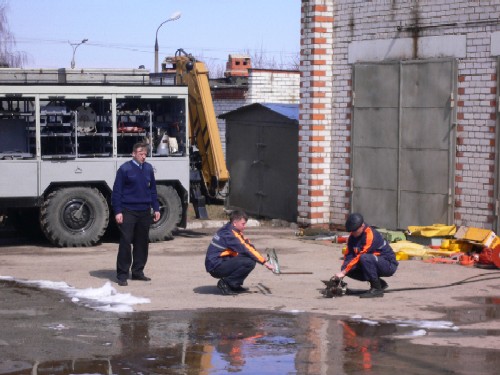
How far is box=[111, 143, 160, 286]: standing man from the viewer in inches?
519

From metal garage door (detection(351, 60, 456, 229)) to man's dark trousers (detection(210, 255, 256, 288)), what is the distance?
217 inches

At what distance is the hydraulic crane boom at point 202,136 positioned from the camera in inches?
731

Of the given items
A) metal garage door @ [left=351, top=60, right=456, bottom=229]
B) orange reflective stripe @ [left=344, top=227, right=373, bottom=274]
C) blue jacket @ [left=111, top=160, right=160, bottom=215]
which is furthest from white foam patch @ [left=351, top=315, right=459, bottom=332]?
metal garage door @ [left=351, top=60, right=456, bottom=229]

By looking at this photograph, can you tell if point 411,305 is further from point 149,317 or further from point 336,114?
point 336,114

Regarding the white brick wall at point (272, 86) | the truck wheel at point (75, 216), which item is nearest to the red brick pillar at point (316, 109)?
the truck wheel at point (75, 216)

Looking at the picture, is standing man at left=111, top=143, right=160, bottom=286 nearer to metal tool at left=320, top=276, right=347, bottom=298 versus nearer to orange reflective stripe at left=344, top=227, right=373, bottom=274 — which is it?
metal tool at left=320, top=276, right=347, bottom=298

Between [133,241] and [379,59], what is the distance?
649cm

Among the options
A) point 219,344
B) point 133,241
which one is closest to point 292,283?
point 133,241

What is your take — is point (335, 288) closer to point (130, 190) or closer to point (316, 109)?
point (130, 190)

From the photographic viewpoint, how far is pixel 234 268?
12.1m

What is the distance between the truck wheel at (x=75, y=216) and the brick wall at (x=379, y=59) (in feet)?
13.6

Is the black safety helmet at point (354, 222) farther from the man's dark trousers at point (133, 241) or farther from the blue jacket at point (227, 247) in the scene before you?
the man's dark trousers at point (133, 241)

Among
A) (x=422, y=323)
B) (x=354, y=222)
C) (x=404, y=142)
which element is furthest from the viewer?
(x=404, y=142)

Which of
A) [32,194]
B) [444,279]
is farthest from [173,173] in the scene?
[444,279]
